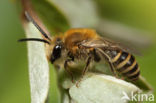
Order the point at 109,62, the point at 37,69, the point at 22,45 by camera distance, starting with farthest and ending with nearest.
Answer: the point at 22,45
the point at 109,62
the point at 37,69

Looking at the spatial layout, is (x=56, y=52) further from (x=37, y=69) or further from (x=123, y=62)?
(x=123, y=62)

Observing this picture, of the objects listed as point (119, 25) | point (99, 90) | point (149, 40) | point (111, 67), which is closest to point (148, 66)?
point (149, 40)

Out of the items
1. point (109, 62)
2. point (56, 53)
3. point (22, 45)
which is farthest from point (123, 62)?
point (22, 45)

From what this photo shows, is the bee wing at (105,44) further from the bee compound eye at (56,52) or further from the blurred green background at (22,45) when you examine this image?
the blurred green background at (22,45)

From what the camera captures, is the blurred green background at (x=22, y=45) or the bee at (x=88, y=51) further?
the blurred green background at (x=22, y=45)

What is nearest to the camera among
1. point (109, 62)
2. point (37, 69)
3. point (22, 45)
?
point (37, 69)

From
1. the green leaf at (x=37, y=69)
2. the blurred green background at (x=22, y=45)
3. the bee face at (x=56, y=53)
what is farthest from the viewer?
the blurred green background at (x=22, y=45)

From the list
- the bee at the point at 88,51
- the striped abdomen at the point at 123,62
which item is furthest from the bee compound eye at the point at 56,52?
the striped abdomen at the point at 123,62

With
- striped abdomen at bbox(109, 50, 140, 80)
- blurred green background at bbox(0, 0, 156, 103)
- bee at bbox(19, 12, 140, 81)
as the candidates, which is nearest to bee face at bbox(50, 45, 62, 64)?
bee at bbox(19, 12, 140, 81)
